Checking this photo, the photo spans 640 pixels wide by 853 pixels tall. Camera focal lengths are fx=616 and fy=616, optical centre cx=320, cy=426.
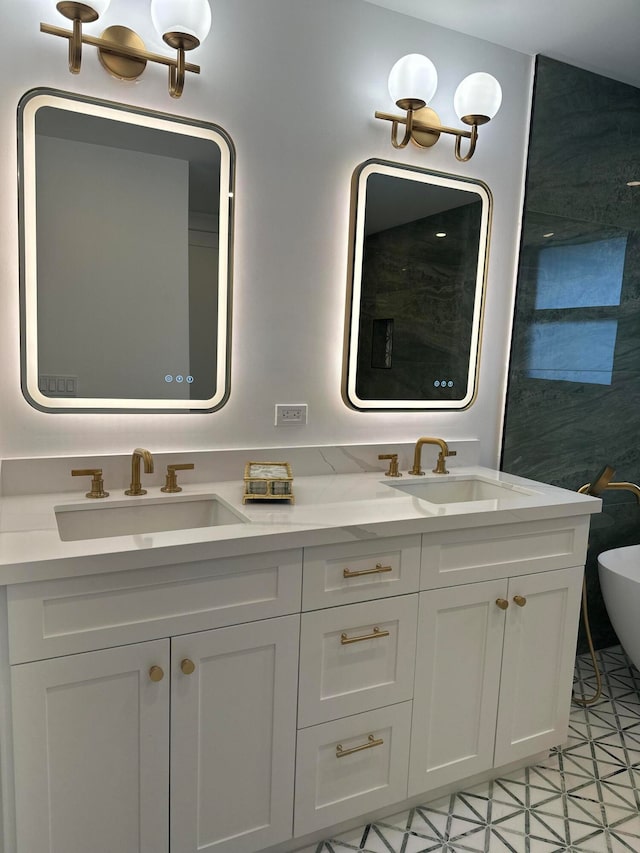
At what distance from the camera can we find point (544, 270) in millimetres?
2549

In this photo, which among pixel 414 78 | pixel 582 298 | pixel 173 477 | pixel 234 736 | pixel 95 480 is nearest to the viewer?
pixel 234 736

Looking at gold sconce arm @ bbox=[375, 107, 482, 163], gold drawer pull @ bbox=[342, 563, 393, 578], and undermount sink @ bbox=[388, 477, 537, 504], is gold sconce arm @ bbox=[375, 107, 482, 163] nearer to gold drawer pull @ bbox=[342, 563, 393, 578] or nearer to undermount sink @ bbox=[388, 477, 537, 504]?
undermount sink @ bbox=[388, 477, 537, 504]

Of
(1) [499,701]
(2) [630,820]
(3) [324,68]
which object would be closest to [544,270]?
(3) [324,68]

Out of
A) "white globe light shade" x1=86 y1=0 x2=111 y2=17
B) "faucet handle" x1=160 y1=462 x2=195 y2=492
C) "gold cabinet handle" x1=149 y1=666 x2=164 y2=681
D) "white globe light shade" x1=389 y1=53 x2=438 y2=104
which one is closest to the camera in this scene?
"gold cabinet handle" x1=149 y1=666 x2=164 y2=681

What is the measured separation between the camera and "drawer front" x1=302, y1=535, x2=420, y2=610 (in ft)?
5.19

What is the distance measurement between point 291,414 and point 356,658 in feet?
2.77

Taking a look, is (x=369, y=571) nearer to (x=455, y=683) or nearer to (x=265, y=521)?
(x=265, y=521)

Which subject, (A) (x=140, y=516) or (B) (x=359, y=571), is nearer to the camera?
(B) (x=359, y=571)

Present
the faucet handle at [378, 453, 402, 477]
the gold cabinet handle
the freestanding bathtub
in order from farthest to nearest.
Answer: the freestanding bathtub, the faucet handle at [378, 453, 402, 477], the gold cabinet handle

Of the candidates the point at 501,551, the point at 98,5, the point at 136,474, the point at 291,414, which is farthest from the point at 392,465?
the point at 98,5

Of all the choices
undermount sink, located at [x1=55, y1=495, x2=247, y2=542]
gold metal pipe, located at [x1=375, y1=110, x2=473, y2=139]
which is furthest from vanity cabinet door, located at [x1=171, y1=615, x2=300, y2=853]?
gold metal pipe, located at [x1=375, y1=110, x2=473, y2=139]

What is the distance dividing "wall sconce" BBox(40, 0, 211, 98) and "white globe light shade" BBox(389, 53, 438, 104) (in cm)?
66

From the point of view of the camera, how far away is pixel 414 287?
2309 millimetres

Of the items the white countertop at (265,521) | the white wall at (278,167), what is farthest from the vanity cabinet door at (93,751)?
the white wall at (278,167)
